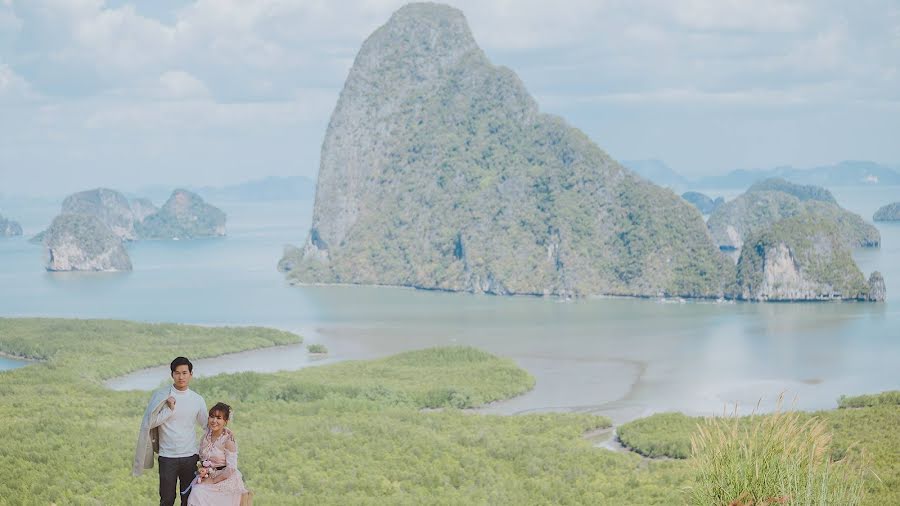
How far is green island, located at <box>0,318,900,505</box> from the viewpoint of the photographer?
85.4 ft

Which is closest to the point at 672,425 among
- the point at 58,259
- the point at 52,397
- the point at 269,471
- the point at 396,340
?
the point at 269,471

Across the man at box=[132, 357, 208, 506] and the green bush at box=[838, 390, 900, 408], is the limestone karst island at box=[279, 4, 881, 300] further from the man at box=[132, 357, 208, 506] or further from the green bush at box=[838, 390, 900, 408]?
the man at box=[132, 357, 208, 506]

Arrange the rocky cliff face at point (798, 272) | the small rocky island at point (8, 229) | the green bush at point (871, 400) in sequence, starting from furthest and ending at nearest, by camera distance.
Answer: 1. the small rocky island at point (8, 229)
2. the rocky cliff face at point (798, 272)
3. the green bush at point (871, 400)

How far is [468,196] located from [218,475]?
320 ft

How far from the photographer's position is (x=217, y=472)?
34.4ft

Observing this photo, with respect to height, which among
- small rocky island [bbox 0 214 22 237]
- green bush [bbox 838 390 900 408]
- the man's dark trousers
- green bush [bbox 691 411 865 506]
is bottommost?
green bush [bbox 838 390 900 408]

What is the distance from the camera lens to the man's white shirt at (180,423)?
10.8m

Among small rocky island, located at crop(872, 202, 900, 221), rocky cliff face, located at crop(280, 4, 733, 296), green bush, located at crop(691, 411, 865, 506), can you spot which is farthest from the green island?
small rocky island, located at crop(872, 202, 900, 221)

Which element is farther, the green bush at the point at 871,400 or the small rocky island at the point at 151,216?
the small rocky island at the point at 151,216

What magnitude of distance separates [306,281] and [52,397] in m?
63.0

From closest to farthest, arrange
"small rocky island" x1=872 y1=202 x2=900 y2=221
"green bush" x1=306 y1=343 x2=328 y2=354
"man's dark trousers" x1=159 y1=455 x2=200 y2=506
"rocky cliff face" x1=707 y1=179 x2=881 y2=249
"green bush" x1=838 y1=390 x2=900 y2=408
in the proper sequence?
"man's dark trousers" x1=159 y1=455 x2=200 y2=506, "green bush" x1=838 y1=390 x2=900 y2=408, "green bush" x1=306 y1=343 x2=328 y2=354, "rocky cliff face" x1=707 y1=179 x2=881 y2=249, "small rocky island" x1=872 y1=202 x2=900 y2=221

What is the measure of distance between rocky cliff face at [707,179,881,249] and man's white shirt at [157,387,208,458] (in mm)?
125625

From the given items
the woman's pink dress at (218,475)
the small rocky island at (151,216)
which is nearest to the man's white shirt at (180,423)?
the woman's pink dress at (218,475)

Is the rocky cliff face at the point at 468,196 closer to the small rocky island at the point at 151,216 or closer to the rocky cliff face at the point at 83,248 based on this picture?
the rocky cliff face at the point at 83,248
